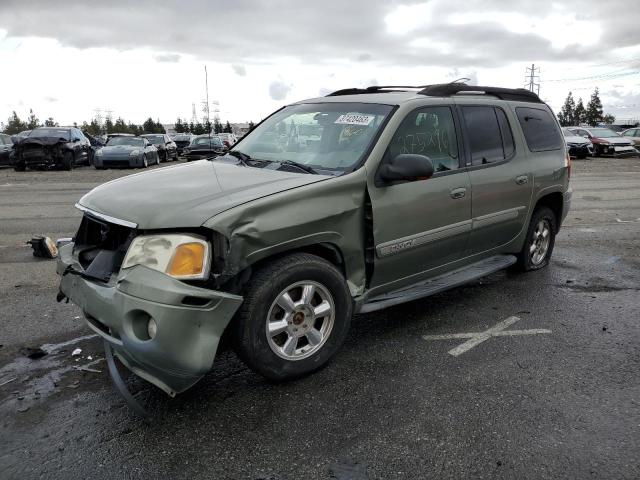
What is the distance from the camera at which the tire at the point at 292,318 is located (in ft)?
9.99

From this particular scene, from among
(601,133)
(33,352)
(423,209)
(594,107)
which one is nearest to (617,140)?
(601,133)

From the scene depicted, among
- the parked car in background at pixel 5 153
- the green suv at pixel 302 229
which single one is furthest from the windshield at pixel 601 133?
the parked car in background at pixel 5 153

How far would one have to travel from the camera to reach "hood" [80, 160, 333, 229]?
297 cm

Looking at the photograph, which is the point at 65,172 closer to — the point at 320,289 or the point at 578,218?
the point at 578,218

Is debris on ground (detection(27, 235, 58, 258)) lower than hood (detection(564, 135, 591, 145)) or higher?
lower

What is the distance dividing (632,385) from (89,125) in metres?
76.1

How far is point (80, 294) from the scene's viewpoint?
3.22m

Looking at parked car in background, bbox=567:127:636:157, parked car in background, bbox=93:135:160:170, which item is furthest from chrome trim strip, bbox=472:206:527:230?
parked car in background, bbox=567:127:636:157

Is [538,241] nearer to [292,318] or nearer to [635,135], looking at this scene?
[292,318]

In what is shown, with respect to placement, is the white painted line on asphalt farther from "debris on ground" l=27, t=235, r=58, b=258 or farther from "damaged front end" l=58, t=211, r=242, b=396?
"debris on ground" l=27, t=235, r=58, b=258

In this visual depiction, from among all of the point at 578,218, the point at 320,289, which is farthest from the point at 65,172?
the point at 320,289

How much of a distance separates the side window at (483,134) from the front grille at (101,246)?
280cm

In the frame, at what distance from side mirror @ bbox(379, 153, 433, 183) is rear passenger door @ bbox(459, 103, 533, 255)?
0.94 metres

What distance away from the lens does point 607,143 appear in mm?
26922
